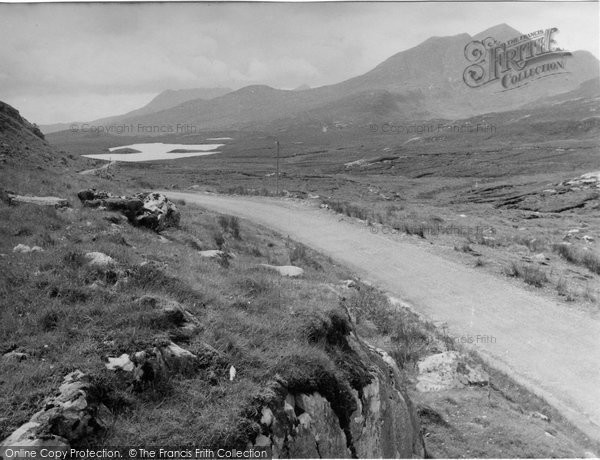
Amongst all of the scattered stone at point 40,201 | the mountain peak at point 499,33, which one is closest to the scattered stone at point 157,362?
the scattered stone at point 40,201

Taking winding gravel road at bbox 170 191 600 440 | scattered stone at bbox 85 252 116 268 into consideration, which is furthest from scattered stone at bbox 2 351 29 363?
winding gravel road at bbox 170 191 600 440

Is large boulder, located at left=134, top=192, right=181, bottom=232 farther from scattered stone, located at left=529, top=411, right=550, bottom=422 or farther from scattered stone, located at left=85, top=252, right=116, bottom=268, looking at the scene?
scattered stone, located at left=529, top=411, right=550, bottom=422

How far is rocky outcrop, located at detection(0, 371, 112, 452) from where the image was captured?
13.1ft

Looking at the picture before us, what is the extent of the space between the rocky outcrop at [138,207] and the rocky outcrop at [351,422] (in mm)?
7382

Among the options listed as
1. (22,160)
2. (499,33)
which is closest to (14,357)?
(499,33)

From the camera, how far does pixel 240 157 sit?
4513 inches

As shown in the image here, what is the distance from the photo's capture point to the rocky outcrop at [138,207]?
39.7 ft

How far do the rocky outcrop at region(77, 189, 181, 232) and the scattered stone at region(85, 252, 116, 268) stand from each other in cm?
467

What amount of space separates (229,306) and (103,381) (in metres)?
2.33

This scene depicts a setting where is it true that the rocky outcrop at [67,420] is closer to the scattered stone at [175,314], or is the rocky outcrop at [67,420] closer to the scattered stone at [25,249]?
the scattered stone at [175,314]

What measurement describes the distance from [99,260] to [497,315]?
35.4 ft

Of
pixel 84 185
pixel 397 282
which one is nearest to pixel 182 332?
pixel 397 282

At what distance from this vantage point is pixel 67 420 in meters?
4.18

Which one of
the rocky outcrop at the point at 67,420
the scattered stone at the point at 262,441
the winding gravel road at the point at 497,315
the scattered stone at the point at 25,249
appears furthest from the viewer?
the winding gravel road at the point at 497,315
